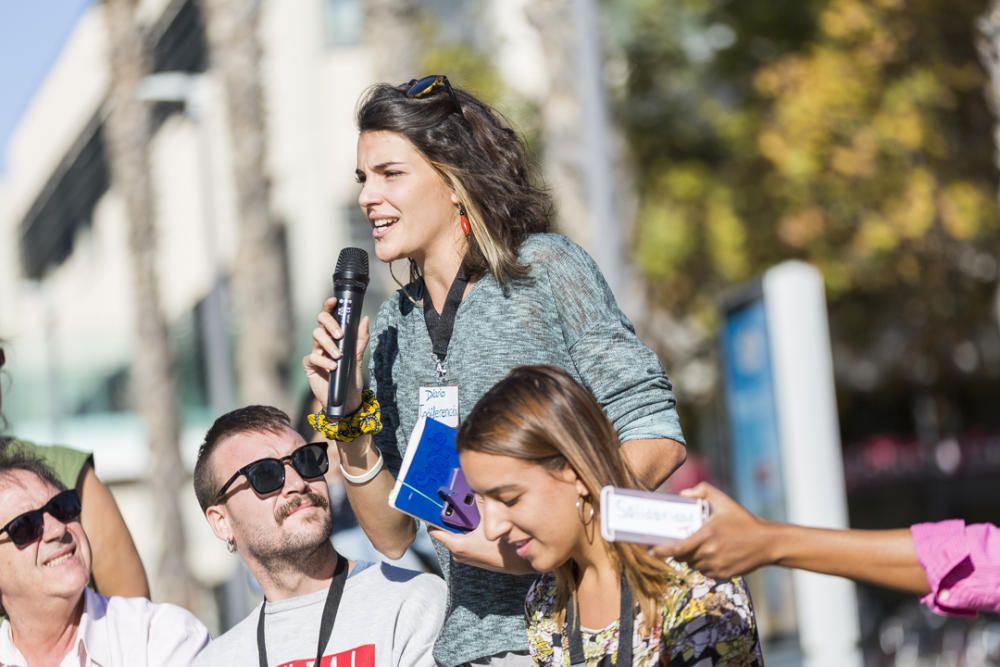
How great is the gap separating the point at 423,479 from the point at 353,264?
1.86 ft

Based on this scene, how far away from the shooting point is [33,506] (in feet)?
13.8

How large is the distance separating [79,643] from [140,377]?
20.2 m

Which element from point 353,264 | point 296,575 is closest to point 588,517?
point 353,264

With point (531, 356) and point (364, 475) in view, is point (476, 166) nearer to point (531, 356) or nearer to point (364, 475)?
point (531, 356)

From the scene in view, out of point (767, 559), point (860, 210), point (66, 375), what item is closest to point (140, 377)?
point (66, 375)

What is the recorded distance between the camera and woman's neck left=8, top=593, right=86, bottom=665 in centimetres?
423

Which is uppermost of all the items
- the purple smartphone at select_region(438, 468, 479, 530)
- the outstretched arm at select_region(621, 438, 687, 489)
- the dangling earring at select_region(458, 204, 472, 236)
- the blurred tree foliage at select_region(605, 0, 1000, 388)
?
the blurred tree foliage at select_region(605, 0, 1000, 388)

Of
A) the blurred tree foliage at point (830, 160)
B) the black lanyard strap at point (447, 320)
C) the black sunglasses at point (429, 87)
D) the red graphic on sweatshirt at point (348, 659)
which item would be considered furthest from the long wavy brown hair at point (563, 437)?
the blurred tree foliage at point (830, 160)

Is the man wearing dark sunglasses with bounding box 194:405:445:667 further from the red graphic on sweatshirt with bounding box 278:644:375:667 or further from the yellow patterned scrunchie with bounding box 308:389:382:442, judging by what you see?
the yellow patterned scrunchie with bounding box 308:389:382:442

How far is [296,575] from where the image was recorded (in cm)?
412

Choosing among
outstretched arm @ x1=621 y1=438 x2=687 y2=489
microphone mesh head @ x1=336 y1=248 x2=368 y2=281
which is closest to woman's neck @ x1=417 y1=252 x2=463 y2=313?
microphone mesh head @ x1=336 y1=248 x2=368 y2=281

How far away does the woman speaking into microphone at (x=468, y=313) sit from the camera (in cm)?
359

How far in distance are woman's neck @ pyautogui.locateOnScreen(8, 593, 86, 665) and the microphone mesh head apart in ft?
3.87

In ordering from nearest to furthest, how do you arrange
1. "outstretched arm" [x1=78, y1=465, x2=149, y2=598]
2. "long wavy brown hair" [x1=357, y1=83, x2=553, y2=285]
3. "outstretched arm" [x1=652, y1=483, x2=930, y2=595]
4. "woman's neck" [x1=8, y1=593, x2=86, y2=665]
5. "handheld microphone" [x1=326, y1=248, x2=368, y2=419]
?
1. "outstretched arm" [x1=652, y1=483, x2=930, y2=595]
2. "handheld microphone" [x1=326, y1=248, x2=368, y2=419]
3. "long wavy brown hair" [x1=357, y1=83, x2=553, y2=285]
4. "woman's neck" [x1=8, y1=593, x2=86, y2=665]
5. "outstretched arm" [x1=78, y1=465, x2=149, y2=598]
